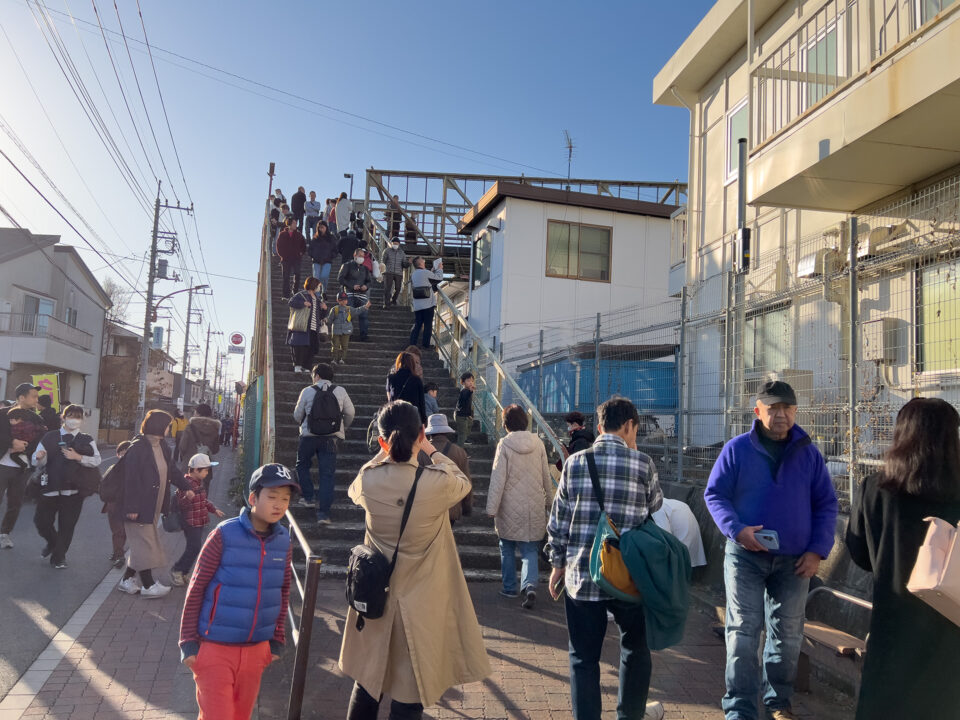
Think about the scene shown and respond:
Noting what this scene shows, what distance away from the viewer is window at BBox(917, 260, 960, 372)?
604cm

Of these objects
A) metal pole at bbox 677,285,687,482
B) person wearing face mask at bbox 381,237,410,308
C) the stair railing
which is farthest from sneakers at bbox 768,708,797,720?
person wearing face mask at bbox 381,237,410,308

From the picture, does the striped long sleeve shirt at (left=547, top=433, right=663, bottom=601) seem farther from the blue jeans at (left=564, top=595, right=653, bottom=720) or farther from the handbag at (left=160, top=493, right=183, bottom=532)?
the handbag at (left=160, top=493, right=183, bottom=532)

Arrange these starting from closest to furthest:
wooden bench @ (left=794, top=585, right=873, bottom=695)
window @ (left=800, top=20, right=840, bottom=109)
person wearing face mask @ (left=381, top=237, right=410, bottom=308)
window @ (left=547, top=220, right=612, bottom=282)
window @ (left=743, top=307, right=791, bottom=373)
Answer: wooden bench @ (left=794, top=585, right=873, bottom=695) < window @ (left=743, top=307, right=791, bottom=373) < window @ (left=800, top=20, right=840, bottom=109) < person wearing face mask @ (left=381, top=237, right=410, bottom=308) < window @ (left=547, top=220, right=612, bottom=282)

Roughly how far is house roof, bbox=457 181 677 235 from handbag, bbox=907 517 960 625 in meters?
15.6

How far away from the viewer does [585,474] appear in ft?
12.6

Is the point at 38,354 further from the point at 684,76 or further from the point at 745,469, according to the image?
the point at 745,469

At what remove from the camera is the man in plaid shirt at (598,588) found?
146 inches

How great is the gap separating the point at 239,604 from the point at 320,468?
15.8ft

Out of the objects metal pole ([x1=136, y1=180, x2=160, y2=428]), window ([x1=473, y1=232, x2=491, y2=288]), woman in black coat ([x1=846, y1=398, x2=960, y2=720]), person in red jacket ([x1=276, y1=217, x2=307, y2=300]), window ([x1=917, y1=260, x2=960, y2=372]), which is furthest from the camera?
metal pole ([x1=136, y1=180, x2=160, y2=428])

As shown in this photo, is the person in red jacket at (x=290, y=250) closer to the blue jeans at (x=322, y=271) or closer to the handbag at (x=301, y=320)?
the blue jeans at (x=322, y=271)

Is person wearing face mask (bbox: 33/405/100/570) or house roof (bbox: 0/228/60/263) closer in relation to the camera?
person wearing face mask (bbox: 33/405/100/570)

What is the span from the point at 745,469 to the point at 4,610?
5965 millimetres

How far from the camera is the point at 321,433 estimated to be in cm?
837

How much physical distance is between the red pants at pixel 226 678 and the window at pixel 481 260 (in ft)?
51.6
